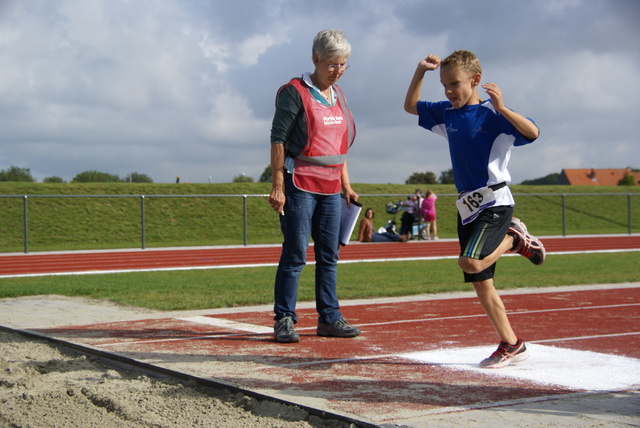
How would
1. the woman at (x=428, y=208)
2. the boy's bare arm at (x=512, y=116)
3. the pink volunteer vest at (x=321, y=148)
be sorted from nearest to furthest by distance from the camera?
the boy's bare arm at (x=512, y=116)
the pink volunteer vest at (x=321, y=148)
the woman at (x=428, y=208)

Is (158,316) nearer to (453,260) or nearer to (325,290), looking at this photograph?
(325,290)

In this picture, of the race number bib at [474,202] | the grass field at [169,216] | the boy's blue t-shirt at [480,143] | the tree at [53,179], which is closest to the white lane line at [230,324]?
the race number bib at [474,202]

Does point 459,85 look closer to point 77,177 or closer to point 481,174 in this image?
point 481,174

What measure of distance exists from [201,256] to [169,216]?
12.6 m

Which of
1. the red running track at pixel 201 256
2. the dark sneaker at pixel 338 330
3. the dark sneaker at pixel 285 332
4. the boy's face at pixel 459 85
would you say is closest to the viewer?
the boy's face at pixel 459 85

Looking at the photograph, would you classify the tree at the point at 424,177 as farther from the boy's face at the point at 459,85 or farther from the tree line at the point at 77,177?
the boy's face at the point at 459,85

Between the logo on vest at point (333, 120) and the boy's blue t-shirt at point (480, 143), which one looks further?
the logo on vest at point (333, 120)

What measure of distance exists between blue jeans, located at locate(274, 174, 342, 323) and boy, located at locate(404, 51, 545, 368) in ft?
4.60

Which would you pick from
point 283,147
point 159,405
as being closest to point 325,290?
point 283,147

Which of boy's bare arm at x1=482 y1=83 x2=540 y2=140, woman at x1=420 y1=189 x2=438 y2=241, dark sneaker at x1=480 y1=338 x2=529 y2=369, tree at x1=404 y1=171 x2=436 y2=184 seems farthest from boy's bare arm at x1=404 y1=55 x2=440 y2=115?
tree at x1=404 y1=171 x2=436 y2=184

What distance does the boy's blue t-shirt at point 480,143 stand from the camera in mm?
→ 4953

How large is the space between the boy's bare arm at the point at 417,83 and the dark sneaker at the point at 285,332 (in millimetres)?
1833

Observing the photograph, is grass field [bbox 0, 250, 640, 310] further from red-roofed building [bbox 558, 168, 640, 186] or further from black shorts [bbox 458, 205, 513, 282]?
red-roofed building [bbox 558, 168, 640, 186]

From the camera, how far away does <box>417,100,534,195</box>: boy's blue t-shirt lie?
4.95 metres
